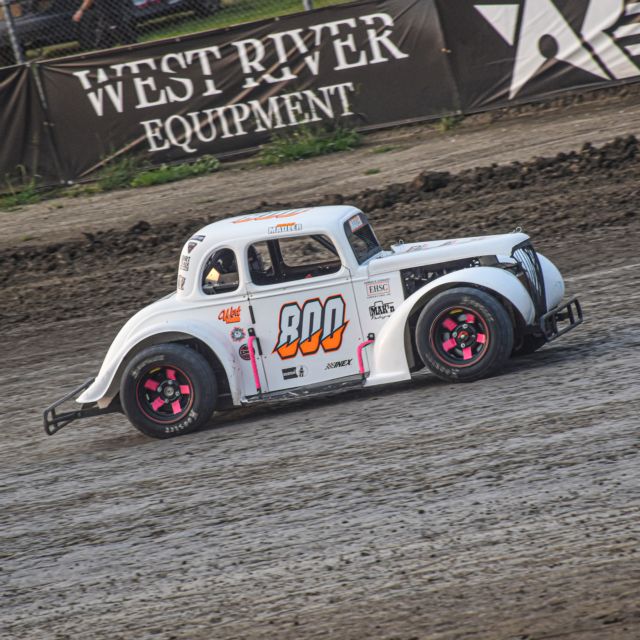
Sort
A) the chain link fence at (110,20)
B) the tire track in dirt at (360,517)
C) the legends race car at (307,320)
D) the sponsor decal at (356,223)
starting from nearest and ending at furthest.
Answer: the tire track in dirt at (360,517) < the legends race car at (307,320) < the sponsor decal at (356,223) < the chain link fence at (110,20)

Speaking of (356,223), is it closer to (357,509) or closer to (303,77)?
(357,509)

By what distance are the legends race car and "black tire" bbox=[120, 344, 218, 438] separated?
0.03 ft

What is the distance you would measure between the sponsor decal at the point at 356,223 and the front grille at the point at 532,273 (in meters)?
1.26

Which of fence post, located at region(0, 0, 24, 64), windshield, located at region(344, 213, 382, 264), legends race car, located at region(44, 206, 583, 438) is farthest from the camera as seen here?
fence post, located at region(0, 0, 24, 64)

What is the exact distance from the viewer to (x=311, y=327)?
845cm

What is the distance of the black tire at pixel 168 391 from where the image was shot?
8484 mm

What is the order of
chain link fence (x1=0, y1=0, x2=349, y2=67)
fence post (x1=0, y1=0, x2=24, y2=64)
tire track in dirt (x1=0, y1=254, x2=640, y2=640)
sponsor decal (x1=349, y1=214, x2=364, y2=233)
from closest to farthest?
tire track in dirt (x1=0, y1=254, x2=640, y2=640)
sponsor decal (x1=349, y1=214, x2=364, y2=233)
fence post (x1=0, y1=0, x2=24, y2=64)
chain link fence (x1=0, y1=0, x2=349, y2=67)

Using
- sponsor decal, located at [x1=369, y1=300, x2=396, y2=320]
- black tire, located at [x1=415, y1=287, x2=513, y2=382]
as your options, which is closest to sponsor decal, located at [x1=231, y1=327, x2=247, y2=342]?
sponsor decal, located at [x1=369, y1=300, x2=396, y2=320]

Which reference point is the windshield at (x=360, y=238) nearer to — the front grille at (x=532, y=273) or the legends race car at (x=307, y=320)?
the legends race car at (x=307, y=320)

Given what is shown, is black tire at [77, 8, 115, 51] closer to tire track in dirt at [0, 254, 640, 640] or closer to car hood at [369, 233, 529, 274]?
tire track in dirt at [0, 254, 640, 640]

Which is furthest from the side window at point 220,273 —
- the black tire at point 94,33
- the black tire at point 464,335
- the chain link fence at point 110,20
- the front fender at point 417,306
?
the black tire at point 94,33

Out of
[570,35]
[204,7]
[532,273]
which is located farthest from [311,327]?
[204,7]

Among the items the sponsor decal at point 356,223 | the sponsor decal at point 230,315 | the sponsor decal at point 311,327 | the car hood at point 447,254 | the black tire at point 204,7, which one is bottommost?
the sponsor decal at point 311,327

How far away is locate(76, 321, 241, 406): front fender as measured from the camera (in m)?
8.53
